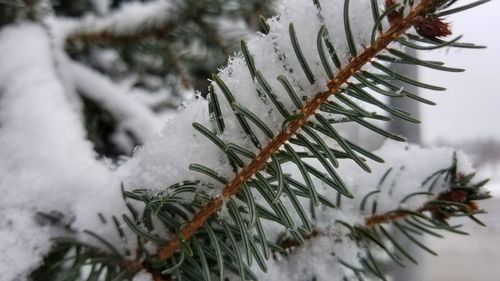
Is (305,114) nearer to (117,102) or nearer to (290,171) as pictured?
(290,171)

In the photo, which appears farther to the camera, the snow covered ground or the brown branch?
the snow covered ground

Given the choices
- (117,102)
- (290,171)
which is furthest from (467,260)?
(290,171)

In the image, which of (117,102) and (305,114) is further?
(117,102)

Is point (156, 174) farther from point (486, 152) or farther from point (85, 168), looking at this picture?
point (486, 152)

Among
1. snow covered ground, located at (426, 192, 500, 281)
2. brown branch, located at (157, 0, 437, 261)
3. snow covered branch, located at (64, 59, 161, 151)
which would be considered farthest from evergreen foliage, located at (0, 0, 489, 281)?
snow covered ground, located at (426, 192, 500, 281)

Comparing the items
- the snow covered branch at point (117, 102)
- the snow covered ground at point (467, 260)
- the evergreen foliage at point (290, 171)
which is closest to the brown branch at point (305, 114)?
the evergreen foliage at point (290, 171)

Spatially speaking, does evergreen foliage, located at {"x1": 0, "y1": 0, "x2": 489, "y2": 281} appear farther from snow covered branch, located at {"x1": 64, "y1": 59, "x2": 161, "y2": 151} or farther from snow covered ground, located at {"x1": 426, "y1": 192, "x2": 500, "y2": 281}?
snow covered ground, located at {"x1": 426, "y1": 192, "x2": 500, "y2": 281}

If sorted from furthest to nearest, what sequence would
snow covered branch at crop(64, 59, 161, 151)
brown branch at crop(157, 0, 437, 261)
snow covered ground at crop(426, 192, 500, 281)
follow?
snow covered ground at crop(426, 192, 500, 281)
snow covered branch at crop(64, 59, 161, 151)
brown branch at crop(157, 0, 437, 261)

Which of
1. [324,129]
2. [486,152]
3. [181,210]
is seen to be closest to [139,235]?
[181,210]
